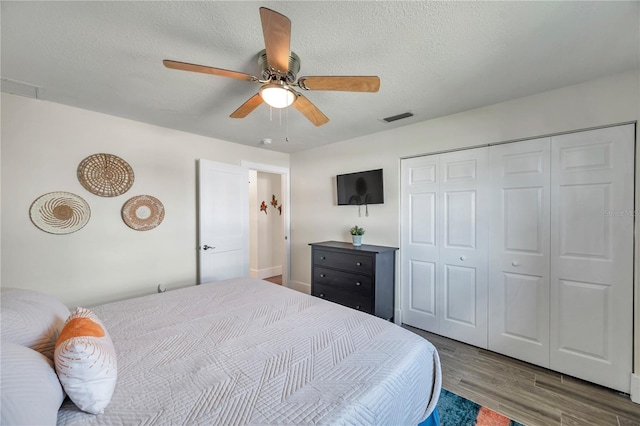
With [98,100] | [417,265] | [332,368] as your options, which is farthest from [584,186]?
[98,100]

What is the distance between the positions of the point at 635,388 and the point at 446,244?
1.60 metres

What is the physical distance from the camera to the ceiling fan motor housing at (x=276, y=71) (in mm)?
1579

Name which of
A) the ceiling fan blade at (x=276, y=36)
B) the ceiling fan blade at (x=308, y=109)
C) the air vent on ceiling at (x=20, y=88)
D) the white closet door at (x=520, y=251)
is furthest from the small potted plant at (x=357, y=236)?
the air vent on ceiling at (x=20, y=88)

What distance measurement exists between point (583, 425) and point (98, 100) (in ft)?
14.8

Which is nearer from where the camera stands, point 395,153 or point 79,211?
point 79,211

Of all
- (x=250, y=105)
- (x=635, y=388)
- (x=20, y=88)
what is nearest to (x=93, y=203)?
(x=20, y=88)

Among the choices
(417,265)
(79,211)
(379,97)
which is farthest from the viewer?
(417,265)

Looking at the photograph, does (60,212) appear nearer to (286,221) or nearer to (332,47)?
(286,221)

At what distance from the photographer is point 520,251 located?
7.74ft

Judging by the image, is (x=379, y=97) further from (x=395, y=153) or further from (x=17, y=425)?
(x=17, y=425)

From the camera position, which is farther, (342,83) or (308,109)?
(308,109)

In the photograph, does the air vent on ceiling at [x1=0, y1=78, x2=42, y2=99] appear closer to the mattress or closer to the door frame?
the mattress

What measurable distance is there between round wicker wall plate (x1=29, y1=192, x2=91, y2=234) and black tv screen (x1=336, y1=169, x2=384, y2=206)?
284 centimetres

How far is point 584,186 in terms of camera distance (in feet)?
6.78
